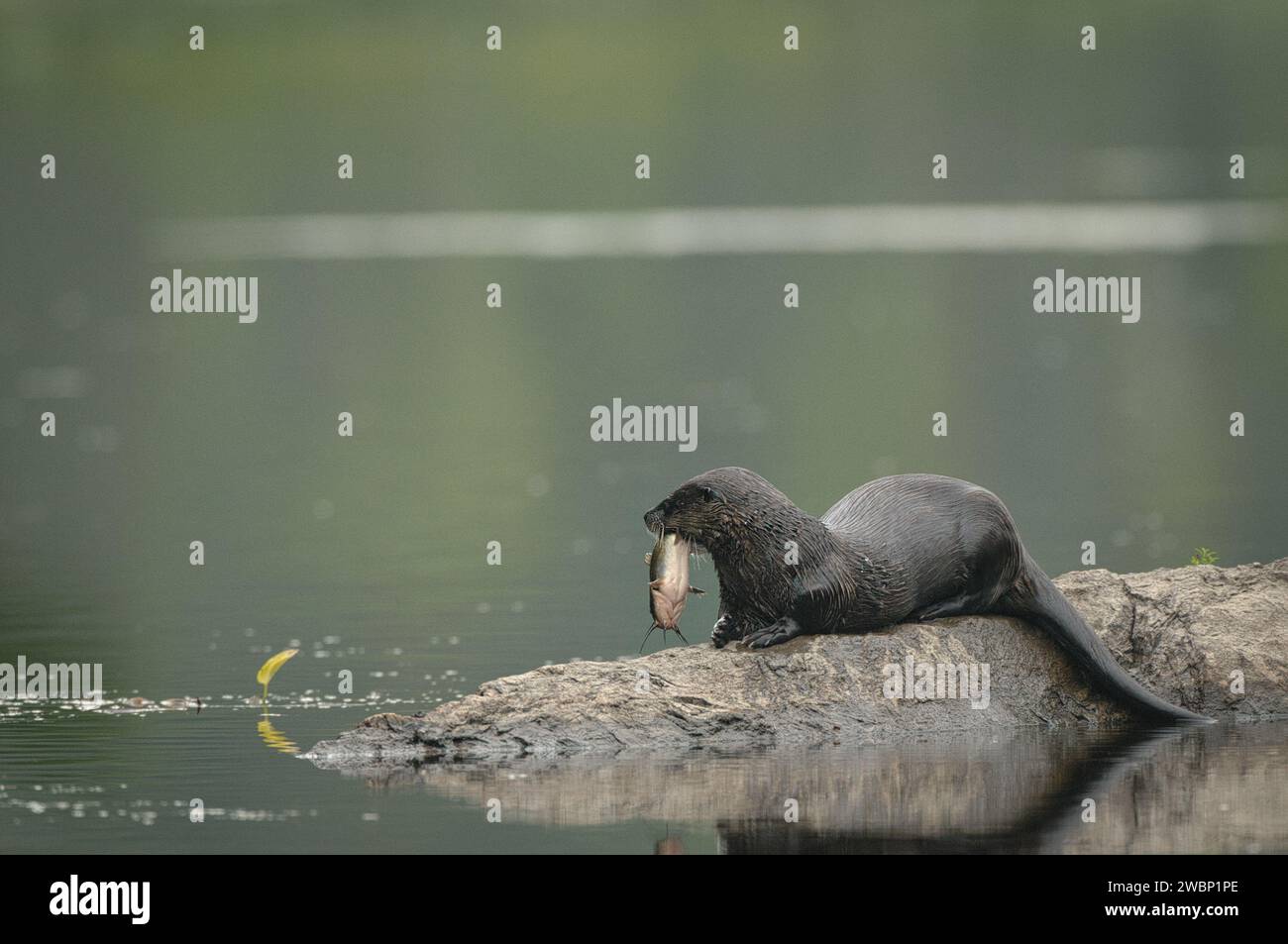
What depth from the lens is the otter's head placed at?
511 inches

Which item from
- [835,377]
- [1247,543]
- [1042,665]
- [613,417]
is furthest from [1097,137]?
[1042,665]

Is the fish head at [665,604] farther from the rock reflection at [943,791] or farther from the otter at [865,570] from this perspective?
the rock reflection at [943,791]

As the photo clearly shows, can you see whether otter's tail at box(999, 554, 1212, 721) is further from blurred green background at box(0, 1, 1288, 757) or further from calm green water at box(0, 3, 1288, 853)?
blurred green background at box(0, 1, 1288, 757)

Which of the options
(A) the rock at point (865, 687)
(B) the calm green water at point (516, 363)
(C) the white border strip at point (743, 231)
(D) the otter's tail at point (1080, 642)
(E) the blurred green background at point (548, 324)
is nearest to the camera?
(A) the rock at point (865, 687)

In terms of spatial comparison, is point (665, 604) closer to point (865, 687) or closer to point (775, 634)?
point (775, 634)

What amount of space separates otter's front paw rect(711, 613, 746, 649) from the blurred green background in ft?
7.67

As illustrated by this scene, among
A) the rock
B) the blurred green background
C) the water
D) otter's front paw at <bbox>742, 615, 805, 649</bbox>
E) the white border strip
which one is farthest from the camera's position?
the white border strip

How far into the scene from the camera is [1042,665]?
516 inches

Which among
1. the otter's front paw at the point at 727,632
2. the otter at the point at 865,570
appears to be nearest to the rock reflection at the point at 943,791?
the otter at the point at 865,570

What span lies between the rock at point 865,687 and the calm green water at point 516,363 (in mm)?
387

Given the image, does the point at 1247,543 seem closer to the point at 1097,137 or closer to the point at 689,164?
the point at 689,164

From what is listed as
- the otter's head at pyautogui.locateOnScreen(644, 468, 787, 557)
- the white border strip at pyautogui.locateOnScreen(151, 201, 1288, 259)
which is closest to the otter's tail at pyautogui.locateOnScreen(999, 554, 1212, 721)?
the otter's head at pyautogui.locateOnScreen(644, 468, 787, 557)

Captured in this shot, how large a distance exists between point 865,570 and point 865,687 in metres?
0.68

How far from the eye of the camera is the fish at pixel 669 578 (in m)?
13.0
